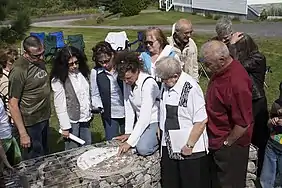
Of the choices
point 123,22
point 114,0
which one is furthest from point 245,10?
point 114,0

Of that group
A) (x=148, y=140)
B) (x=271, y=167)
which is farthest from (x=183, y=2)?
(x=148, y=140)

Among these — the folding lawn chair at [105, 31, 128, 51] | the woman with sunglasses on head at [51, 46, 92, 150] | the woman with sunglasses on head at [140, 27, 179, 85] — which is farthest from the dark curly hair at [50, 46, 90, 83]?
the folding lawn chair at [105, 31, 128, 51]

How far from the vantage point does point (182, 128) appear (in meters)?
3.47

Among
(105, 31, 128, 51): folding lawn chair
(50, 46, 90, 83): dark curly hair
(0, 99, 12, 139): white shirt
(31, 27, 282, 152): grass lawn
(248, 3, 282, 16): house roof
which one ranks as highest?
(248, 3, 282, 16): house roof

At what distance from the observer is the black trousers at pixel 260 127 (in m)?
4.50

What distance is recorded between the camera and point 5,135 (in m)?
3.75

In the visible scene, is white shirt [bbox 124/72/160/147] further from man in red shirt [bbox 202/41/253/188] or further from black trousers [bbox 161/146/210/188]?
man in red shirt [bbox 202/41/253/188]

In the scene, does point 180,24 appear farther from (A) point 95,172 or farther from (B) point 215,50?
(A) point 95,172

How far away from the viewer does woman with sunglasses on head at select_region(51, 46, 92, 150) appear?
4.34m

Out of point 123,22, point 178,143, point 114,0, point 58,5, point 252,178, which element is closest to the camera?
point 178,143

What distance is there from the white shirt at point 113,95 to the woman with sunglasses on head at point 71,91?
0.07 metres

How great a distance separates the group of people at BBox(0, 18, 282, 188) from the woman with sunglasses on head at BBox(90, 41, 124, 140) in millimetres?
11

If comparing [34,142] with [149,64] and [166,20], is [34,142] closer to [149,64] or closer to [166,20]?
[149,64]

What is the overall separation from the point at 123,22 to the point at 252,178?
23.7 m
